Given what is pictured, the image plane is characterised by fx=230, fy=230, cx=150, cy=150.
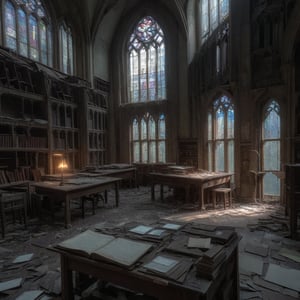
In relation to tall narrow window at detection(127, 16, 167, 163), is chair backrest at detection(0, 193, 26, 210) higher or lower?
lower

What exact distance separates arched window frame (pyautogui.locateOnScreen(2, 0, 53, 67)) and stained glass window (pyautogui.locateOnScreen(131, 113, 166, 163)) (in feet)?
15.8

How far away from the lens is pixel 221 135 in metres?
8.85

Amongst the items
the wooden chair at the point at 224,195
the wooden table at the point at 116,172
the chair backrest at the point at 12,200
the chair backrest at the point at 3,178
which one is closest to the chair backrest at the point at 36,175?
the chair backrest at the point at 3,178

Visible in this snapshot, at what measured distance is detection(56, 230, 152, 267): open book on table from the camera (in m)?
1.85

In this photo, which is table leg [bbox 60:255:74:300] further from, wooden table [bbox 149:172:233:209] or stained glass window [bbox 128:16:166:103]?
stained glass window [bbox 128:16:166:103]

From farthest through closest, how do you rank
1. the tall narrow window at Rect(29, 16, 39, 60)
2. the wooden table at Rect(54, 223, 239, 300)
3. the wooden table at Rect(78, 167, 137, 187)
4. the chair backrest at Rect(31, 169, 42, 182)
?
1. the tall narrow window at Rect(29, 16, 39, 60)
2. the wooden table at Rect(78, 167, 137, 187)
3. the chair backrest at Rect(31, 169, 42, 182)
4. the wooden table at Rect(54, 223, 239, 300)

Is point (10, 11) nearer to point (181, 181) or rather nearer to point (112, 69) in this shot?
point (112, 69)

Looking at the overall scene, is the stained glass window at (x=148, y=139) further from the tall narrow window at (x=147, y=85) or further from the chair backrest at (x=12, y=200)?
the chair backrest at (x=12, y=200)

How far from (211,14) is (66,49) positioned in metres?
6.32

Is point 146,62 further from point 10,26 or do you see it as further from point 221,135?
point 10,26

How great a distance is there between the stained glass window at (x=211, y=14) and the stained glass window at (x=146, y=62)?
217 centimetres

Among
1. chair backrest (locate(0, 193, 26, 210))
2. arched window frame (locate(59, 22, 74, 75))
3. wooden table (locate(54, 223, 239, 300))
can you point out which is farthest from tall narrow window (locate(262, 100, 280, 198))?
arched window frame (locate(59, 22, 74, 75))

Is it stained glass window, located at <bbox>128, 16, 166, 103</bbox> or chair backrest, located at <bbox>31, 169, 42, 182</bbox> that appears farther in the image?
stained glass window, located at <bbox>128, 16, 166, 103</bbox>

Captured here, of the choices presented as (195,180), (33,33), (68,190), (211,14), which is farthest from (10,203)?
(211,14)
